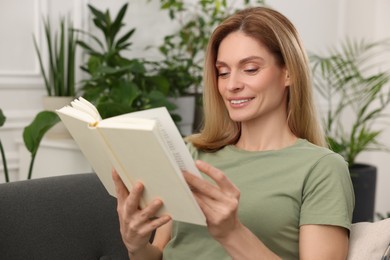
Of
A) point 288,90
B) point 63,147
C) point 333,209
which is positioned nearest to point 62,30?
point 63,147

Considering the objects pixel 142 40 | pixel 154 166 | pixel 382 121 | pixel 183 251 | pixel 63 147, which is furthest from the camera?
pixel 382 121

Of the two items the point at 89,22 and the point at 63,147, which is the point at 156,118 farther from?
the point at 89,22

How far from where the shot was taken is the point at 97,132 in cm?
112

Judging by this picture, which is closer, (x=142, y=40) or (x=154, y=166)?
(x=154, y=166)

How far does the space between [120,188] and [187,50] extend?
7.17 feet

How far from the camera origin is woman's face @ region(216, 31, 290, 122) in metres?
1.47

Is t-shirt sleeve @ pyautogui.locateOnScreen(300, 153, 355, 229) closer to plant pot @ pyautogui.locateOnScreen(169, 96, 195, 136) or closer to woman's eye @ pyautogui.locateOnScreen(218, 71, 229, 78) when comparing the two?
woman's eye @ pyautogui.locateOnScreen(218, 71, 229, 78)

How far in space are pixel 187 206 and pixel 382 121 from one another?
3475 millimetres

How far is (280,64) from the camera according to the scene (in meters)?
1.51

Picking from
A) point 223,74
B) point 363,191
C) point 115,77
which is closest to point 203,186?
point 223,74

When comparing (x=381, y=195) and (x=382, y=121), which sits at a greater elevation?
(x=382, y=121)

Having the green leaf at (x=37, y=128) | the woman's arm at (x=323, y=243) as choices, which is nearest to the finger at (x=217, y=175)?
the woman's arm at (x=323, y=243)

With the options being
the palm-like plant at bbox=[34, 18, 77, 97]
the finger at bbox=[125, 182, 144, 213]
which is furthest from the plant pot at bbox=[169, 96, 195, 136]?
the finger at bbox=[125, 182, 144, 213]

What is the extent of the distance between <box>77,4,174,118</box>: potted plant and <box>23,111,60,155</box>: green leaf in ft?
0.63
